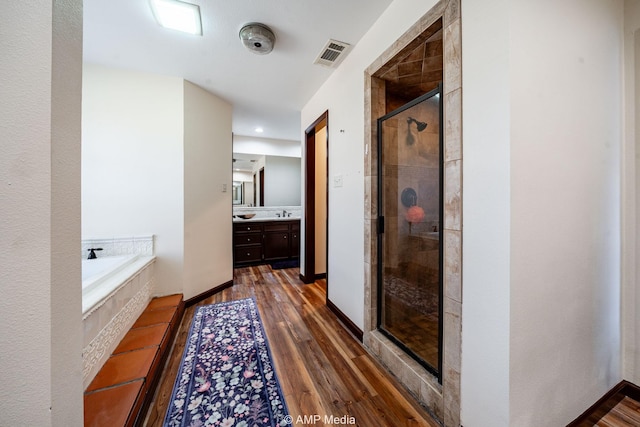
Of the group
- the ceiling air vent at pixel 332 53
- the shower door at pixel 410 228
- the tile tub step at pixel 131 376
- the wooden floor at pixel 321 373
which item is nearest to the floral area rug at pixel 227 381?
the wooden floor at pixel 321 373

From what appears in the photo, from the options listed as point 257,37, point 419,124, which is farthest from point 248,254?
point 419,124

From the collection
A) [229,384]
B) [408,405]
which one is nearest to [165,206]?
[229,384]

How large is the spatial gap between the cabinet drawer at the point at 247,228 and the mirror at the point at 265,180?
2.52ft

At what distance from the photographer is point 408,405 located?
54.6 inches

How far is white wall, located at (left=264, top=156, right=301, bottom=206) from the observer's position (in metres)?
5.11

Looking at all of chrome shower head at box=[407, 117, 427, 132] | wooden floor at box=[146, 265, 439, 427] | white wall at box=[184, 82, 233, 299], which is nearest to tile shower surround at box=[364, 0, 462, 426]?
wooden floor at box=[146, 265, 439, 427]

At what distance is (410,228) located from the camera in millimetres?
1856

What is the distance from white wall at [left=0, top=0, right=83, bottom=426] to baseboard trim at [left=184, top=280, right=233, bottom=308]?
7.57 ft

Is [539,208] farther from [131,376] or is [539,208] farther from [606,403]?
[131,376]

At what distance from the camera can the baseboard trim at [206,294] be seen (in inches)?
108

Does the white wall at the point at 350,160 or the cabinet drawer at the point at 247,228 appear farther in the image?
the cabinet drawer at the point at 247,228

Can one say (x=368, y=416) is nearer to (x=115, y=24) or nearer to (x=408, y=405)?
(x=408, y=405)

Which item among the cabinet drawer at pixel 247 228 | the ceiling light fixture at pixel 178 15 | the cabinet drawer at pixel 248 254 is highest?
the ceiling light fixture at pixel 178 15

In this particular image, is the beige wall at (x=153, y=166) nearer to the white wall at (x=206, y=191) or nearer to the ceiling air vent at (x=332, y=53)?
the white wall at (x=206, y=191)
